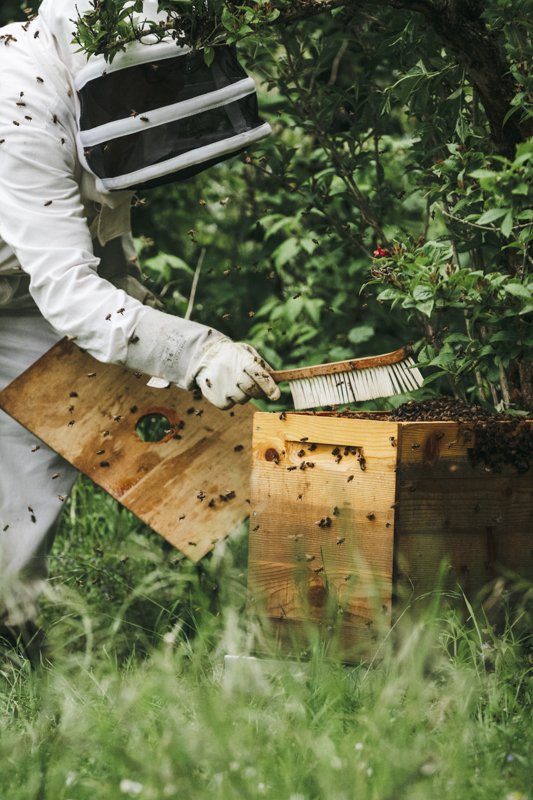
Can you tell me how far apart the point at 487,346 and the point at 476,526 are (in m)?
0.48

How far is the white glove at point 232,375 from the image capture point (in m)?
2.43

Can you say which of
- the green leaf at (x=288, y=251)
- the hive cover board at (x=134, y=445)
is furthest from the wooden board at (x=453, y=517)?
the green leaf at (x=288, y=251)

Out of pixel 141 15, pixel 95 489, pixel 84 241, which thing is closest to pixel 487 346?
pixel 84 241

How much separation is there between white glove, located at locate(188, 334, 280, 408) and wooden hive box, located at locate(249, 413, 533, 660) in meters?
0.08

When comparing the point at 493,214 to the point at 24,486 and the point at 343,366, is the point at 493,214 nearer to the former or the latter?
the point at 343,366

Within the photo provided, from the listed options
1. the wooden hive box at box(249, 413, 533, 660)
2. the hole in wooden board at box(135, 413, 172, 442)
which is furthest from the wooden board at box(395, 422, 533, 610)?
Result: the hole in wooden board at box(135, 413, 172, 442)

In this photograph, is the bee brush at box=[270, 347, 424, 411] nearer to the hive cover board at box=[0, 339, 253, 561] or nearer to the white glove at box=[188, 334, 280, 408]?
the white glove at box=[188, 334, 280, 408]

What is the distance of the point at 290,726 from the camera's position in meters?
1.98

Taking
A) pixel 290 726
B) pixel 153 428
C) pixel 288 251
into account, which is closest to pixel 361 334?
pixel 288 251

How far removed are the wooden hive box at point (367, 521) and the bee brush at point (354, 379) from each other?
0.14 metres

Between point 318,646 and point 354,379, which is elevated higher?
point 354,379

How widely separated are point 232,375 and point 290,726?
0.93 m

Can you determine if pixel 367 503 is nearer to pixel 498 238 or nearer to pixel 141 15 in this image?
pixel 498 238

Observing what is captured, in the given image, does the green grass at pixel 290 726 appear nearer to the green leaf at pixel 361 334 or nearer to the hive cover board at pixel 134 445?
the hive cover board at pixel 134 445
